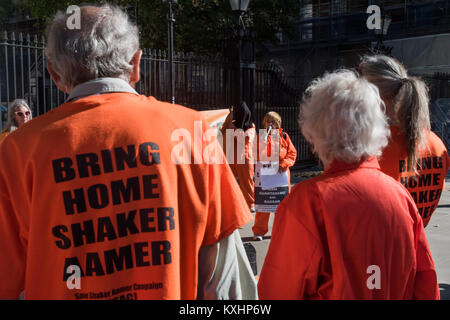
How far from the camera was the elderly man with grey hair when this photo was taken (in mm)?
1484

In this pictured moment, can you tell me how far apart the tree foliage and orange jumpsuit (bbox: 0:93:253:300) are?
13687 millimetres

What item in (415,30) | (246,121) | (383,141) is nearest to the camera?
(383,141)

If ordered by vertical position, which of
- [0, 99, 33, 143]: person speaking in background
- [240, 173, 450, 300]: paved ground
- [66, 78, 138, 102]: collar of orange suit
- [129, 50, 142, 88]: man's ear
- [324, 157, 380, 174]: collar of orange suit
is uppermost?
[129, 50, 142, 88]: man's ear

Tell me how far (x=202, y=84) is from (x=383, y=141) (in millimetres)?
9301

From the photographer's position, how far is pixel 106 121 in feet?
4.95

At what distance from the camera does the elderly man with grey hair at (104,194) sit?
1.48m

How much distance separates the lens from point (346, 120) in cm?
175

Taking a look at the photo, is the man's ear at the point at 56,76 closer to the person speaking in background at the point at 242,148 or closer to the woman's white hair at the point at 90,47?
the woman's white hair at the point at 90,47

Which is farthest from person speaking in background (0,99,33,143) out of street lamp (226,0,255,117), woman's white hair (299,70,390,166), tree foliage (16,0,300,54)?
tree foliage (16,0,300,54)

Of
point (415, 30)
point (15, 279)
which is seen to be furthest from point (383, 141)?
point (415, 30)

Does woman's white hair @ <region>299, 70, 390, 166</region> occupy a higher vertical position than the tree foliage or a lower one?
lower

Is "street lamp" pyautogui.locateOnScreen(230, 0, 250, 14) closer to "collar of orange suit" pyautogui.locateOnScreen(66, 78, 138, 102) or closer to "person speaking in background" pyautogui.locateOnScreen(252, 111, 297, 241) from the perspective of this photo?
"person speaking in background" pyautogui.locateOnScreen(252, 111, 297, 241)

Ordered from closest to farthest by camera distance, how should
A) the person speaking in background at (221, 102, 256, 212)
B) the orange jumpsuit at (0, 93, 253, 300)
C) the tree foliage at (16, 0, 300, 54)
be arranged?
the orange jumpsuit at (0, 93, 253, 300) → the person speaking in background at (221, 102, 256, 212) → the tree foliage at (16, 0, 300, 54)
